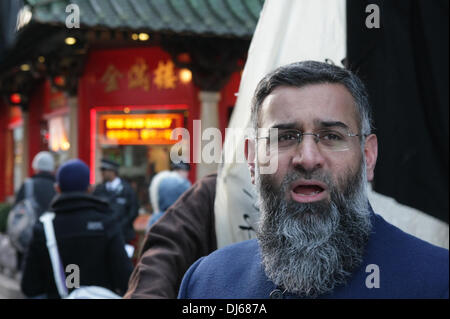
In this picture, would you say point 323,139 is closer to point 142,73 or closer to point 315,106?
point 315,106

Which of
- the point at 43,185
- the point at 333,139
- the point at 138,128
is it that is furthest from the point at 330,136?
the point at 138,128

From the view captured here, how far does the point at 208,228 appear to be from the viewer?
242 centimetres

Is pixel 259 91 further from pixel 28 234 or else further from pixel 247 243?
pixel 28 234

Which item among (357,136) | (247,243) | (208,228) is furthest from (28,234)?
(357,136)

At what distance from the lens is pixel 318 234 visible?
1476mm


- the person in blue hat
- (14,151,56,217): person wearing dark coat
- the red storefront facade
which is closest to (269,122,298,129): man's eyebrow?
the person in blue hat

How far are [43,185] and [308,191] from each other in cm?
570

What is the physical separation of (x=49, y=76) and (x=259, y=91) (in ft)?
27.3

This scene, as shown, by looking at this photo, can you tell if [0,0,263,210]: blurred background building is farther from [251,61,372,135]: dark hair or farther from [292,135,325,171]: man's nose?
[292,135,325,171]: man's nose

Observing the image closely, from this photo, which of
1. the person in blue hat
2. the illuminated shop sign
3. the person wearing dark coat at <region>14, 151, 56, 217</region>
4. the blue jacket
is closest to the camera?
the blue jacket

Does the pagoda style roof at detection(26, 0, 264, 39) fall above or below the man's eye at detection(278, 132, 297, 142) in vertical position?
above

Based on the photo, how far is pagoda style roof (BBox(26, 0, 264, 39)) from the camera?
702 cm

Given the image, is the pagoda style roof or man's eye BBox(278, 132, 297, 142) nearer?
man's eye BBox(278, 132, 297, 142)

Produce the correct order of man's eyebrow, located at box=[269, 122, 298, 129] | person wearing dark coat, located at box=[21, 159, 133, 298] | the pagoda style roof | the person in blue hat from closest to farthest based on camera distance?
man's eyebrow, located at box=[269, 122, 298, 129] < person wearing dark coat, located at box=[21, 159, 133, 298] < the person in blue hat < the pagoda style roof
